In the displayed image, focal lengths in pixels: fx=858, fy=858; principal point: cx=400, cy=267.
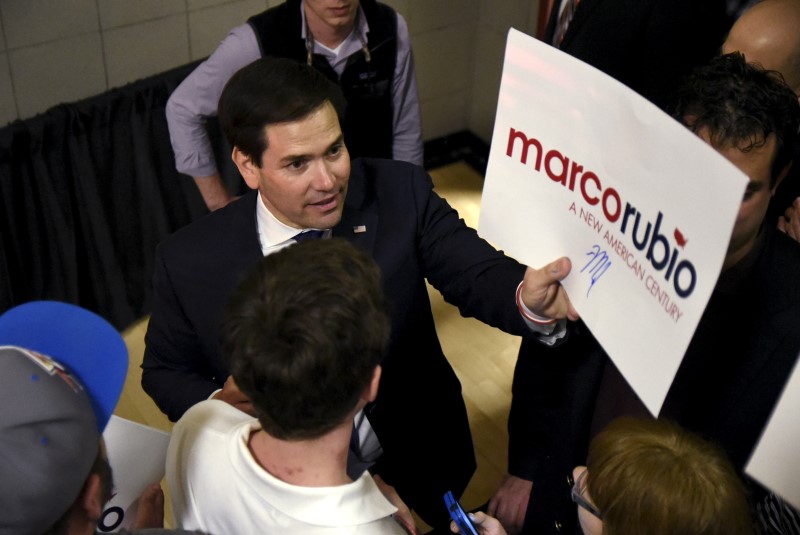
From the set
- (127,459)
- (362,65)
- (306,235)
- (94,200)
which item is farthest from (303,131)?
(94,200)

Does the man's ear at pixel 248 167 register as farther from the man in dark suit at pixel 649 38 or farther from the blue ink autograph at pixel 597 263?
the man in dark suit at pixel 649 38

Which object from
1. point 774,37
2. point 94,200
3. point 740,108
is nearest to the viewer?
point 740,108

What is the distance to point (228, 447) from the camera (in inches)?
52.9

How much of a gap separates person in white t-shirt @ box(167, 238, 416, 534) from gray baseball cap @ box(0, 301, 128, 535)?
8.4 inches

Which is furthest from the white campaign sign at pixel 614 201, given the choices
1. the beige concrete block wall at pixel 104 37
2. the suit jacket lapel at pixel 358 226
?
the beige concrete block wall at pixel 104 37

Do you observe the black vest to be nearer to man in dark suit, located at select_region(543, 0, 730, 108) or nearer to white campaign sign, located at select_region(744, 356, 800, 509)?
man in dark suit, located at select_region(543, 0, 730, 108)

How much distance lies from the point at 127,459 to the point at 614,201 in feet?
3.14

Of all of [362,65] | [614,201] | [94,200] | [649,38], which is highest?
[614,201]

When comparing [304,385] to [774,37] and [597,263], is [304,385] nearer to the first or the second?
[597,263]

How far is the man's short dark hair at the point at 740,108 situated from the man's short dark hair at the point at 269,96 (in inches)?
29.3

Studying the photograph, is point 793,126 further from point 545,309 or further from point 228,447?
point 228,447

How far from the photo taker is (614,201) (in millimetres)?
1243

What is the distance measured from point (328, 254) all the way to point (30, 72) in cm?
246

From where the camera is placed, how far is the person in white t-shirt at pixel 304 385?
1.18 meters
